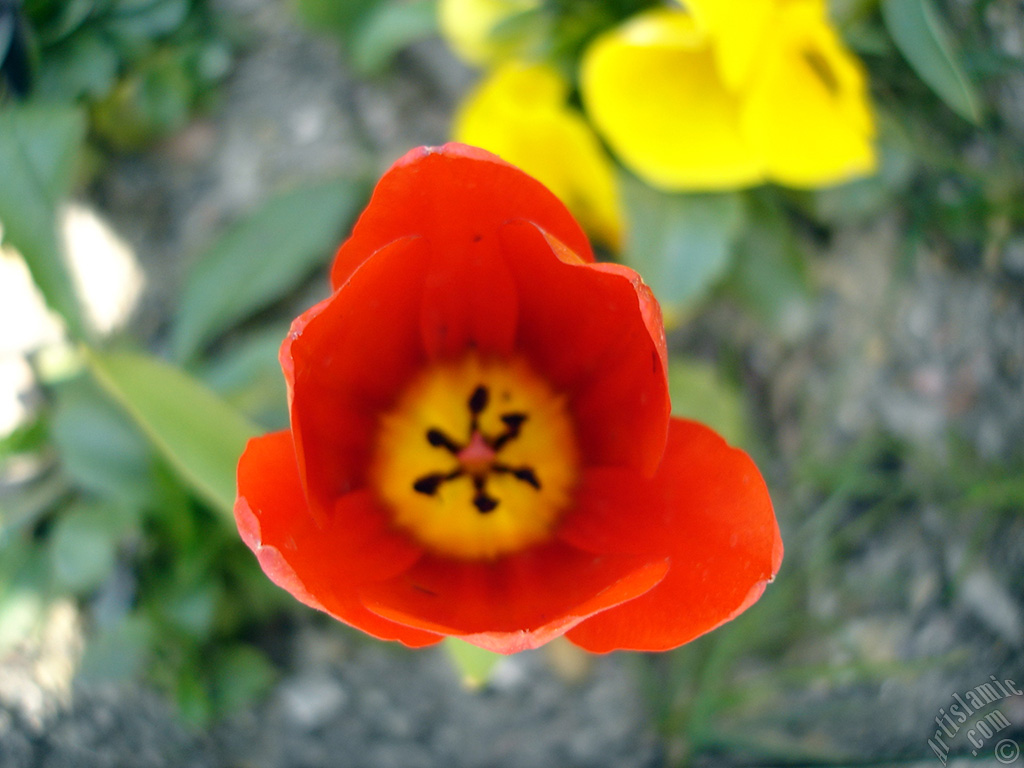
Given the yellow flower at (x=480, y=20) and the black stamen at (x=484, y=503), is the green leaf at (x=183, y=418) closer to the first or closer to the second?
the black stamen at (x=484, y=503)

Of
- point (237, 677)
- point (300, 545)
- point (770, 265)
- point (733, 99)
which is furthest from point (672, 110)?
point (237, 677)

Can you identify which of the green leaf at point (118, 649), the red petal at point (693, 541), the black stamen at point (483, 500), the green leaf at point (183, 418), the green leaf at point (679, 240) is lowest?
the green leaf at point (118, 649)

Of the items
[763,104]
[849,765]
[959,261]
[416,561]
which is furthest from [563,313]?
[959,261]

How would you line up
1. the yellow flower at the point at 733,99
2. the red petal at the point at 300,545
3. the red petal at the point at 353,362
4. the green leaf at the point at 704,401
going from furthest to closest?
the green leaf at the point at 704,401 < the yellow flower at the point at 733,99 < the red petal at the point at 353,362 < the red petal at the point at 300,545

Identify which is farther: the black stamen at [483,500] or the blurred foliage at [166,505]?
the blurred foliage at [166,505]

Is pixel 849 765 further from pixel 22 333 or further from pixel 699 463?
pixel 22 333

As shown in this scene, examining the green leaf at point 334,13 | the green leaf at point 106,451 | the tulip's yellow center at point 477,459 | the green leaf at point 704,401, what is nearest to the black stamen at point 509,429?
the tulip's yellow center at point 477,459

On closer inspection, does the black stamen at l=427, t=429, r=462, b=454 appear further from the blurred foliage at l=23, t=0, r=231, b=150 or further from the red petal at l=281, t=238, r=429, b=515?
the blurred foliage at l=23, t=0, r=231, b=150
